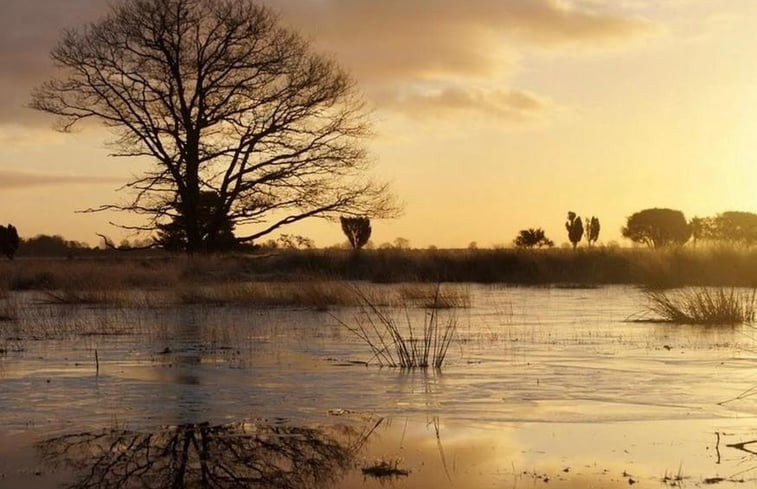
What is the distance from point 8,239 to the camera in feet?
187

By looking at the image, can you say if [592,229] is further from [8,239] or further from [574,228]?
[8,239]

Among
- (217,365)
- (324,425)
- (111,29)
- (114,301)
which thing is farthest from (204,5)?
(324,425)

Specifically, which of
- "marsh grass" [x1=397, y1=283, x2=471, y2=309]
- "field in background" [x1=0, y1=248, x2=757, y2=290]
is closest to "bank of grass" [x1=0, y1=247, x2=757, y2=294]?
"field in background" [x1=0, y1=248, x2=757, y2=290]

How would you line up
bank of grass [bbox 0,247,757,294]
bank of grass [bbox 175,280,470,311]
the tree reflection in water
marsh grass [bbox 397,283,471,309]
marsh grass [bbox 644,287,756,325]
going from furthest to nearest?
bank of grass [bbox 0,247,757,294]
bank of grass [bbox 175,280,470,311]
marsh grass [bbox 397,283,471,309]
marsh grass [bbox 644,287,756,325]
the tree reflection in water

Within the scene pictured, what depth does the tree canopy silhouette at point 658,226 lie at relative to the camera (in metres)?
68.0

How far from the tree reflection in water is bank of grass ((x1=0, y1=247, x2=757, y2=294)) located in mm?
18090

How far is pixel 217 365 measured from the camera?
12.0 metres

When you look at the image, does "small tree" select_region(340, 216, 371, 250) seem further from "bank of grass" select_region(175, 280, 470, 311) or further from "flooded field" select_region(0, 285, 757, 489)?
"flooded field" select_region(0, 285, 757, 489)

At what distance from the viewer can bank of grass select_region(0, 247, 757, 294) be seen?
28453 millimetres

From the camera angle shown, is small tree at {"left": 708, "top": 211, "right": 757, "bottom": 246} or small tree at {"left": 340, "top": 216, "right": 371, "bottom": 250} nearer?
small tree at {"left": 340, "top": 216, "right": 371, "bottom": 250}

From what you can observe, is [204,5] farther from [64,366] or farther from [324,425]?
[324,425]

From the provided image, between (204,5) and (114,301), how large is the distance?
12036mm

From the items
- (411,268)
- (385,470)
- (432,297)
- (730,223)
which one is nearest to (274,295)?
(432,297)

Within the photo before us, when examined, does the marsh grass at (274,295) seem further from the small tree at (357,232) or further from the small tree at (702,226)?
the small tree at (702,226)
